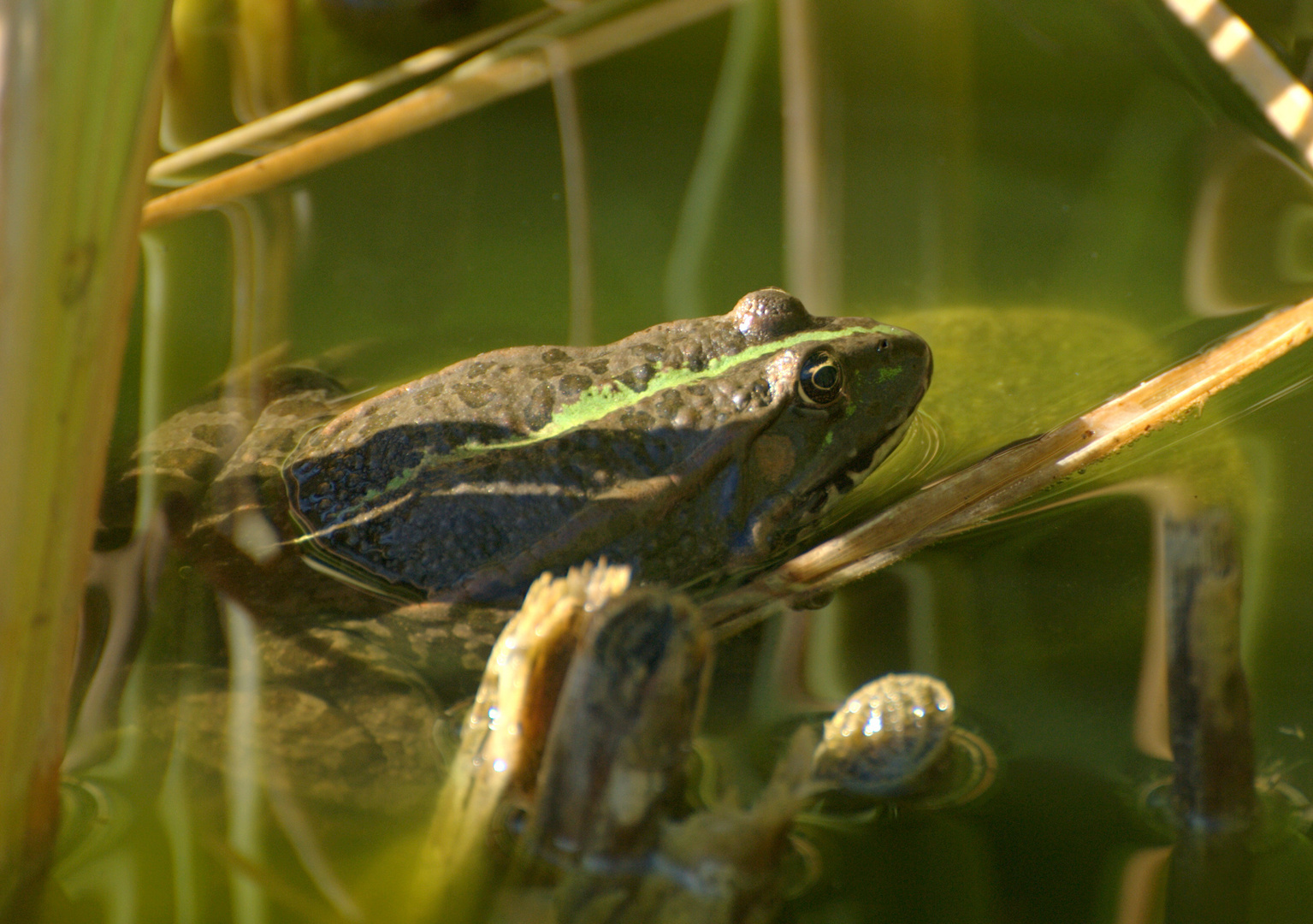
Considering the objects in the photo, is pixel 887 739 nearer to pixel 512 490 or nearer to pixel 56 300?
pixel 512 490

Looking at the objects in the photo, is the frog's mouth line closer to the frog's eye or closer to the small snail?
the frog's eye

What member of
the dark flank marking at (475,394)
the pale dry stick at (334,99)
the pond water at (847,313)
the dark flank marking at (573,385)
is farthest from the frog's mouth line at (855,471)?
the pale dry stick at (334,99)

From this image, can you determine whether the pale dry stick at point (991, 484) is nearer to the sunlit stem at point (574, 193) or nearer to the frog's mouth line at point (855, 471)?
the frog's mouth line at point (855, 471)

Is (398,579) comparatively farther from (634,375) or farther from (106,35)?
(106,35)

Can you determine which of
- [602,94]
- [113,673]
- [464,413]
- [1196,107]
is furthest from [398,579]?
[1196,107]

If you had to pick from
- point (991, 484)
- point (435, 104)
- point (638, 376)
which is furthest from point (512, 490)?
point (435, 104)

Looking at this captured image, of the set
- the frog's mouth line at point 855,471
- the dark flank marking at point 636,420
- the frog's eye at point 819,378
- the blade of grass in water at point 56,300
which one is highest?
the frog's eye at point 819,378

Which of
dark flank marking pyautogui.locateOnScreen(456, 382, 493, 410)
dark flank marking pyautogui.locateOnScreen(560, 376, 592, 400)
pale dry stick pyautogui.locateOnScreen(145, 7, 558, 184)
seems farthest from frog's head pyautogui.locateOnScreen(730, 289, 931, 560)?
pale dry stick pyautogui.locateOnScreen(145, 7, 558, 184)
